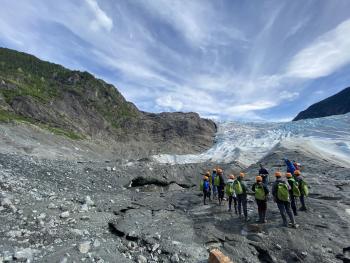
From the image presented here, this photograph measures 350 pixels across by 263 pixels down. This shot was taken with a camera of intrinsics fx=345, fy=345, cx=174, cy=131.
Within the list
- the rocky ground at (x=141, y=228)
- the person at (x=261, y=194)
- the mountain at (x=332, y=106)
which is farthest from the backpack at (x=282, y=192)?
the mountain at (x=332, y=106)

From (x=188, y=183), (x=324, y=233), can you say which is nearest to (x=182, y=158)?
(x=188, y=183)

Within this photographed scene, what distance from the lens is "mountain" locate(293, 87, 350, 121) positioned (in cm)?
15712

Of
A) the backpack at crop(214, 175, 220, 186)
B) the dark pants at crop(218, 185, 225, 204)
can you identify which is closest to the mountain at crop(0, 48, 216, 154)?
the backpack at crop(214, 175, 220, 186)

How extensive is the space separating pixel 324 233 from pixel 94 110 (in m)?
82.7

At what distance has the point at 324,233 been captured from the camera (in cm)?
1322

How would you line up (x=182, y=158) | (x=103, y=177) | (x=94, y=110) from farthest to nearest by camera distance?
(x=94, y=110) → (x=182, y=158) → (x=103, y=177)

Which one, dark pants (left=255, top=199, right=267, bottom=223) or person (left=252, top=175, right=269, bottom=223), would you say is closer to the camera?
person (left=252, top=175, right=269, bottom=223)

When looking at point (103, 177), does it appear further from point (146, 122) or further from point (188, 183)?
point (146, 122)

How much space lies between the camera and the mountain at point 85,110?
233 ft

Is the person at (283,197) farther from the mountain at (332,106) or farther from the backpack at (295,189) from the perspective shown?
the mountain at (332,106)

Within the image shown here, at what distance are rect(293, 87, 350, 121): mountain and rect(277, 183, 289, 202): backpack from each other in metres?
153

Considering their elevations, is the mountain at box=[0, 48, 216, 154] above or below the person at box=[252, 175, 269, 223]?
above

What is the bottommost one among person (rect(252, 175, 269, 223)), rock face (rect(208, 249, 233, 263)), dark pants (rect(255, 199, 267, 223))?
rock face (rect(208, 249, 233, 263))

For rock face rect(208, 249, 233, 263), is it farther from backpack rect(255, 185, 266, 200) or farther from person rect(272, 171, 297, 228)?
person rect(272, 171, 297, 228)
